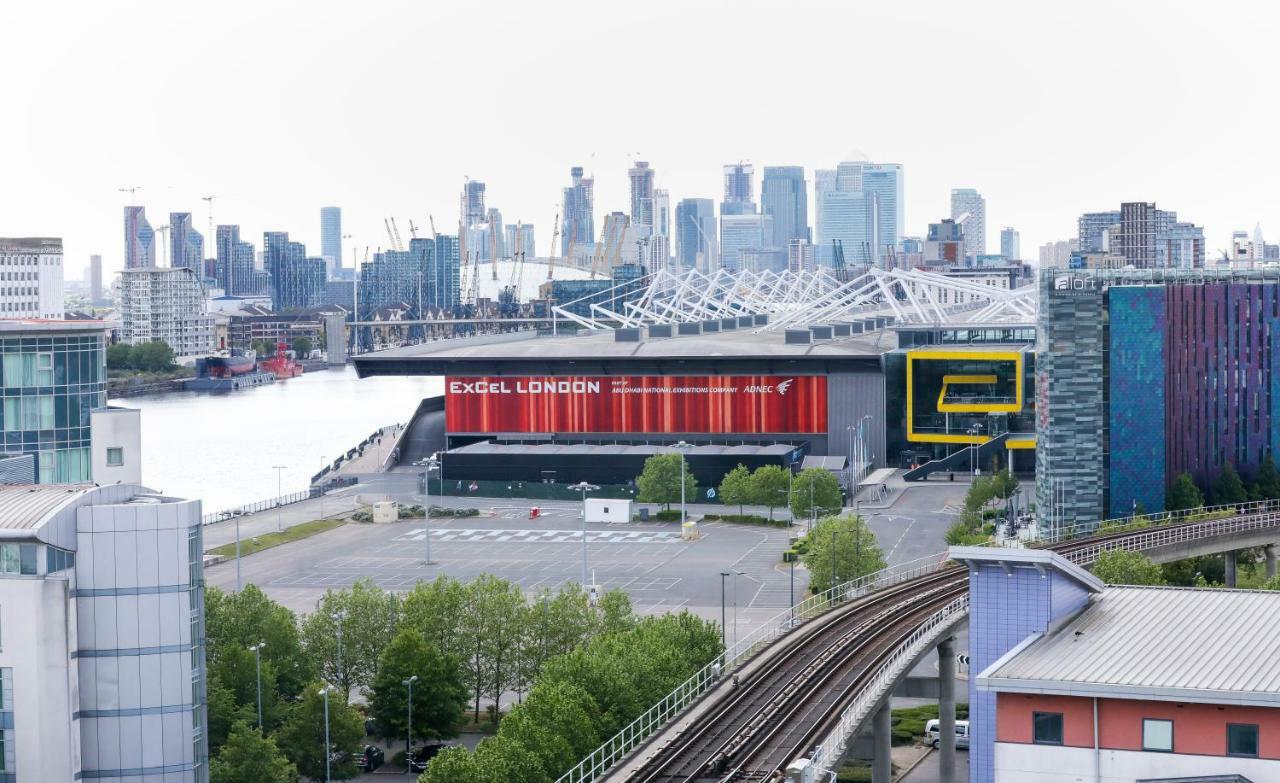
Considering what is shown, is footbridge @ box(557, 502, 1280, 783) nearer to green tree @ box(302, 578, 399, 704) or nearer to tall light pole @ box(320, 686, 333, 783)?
tall light pole @ box(320, 686, 333, 783)

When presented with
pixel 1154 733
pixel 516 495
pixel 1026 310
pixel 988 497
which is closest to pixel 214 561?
pixel 516 495

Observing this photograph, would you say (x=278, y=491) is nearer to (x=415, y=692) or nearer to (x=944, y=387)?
(x=944, y=387)

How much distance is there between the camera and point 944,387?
6606 centimetres

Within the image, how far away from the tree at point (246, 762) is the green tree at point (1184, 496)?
29.9m

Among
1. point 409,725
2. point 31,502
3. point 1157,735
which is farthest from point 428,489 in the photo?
point 1157,735

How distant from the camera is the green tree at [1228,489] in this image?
4868 cm

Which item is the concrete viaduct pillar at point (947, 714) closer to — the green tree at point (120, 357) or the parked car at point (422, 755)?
the parked car at point (422, 755)

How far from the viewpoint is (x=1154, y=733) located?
1672 cm

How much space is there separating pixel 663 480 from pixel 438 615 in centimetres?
2650

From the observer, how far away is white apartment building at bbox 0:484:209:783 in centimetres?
1888

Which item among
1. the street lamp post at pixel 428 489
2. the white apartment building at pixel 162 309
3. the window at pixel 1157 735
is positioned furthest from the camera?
the white apartment building at pixel 162 309

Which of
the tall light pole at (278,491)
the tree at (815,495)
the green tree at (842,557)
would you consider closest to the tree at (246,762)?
the green tree at (842,557)

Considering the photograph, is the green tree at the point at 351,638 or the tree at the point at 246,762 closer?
the tree at the point at 246,762

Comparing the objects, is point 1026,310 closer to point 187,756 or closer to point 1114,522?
point 1114,522
